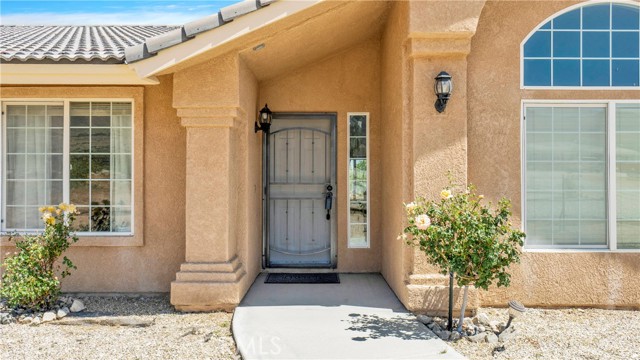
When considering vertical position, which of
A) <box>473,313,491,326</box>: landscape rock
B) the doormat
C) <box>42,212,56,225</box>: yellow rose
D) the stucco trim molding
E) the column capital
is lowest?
<box>473,313,491,326</box>: landscape rock

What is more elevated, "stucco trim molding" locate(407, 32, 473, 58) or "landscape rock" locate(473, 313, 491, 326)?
"stucco trim molding" locate(407, 32, 473, 58)

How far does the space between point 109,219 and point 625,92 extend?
807cm

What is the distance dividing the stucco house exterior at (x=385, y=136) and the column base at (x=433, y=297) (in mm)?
24

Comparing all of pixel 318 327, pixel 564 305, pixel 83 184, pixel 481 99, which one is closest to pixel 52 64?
pixel 83 184

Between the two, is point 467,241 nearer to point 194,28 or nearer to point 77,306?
point 194,28

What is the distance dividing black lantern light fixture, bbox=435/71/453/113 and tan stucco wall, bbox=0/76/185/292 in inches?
157

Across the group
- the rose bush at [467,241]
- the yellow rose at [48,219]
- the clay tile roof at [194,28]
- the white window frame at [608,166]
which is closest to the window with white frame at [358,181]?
the white window frame at [608,166]

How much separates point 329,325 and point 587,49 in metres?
5.37

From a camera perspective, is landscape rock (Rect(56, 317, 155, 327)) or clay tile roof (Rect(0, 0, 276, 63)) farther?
landscape rock (Rect(56, 317, 155, 327))

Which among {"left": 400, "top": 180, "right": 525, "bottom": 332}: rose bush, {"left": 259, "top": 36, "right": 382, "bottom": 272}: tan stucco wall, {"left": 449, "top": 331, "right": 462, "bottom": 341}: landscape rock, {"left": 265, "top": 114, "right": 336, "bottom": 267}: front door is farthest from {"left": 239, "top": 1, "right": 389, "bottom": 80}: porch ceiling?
{"left": 449, "top": 331, "right": 462, "bottom": 341}: landscape rock

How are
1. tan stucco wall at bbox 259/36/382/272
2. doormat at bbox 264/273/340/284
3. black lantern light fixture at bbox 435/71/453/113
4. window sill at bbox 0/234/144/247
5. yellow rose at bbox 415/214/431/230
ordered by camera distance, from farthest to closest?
tan stucco wall at bbox 259/36/382/272
doormat at bbox 264/273/340/284
window sill at bbox 0/234/144/247
black lantern light fixture at bbox 435/71/453/113
yellow rose at bbox 415/214/431/230

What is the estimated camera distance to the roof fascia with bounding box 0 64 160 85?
5742 mm

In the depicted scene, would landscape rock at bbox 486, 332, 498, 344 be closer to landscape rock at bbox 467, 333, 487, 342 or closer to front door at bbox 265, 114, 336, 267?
landscape rock at bbox 467, 333, 487, 342

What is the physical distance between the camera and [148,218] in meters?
6.86
